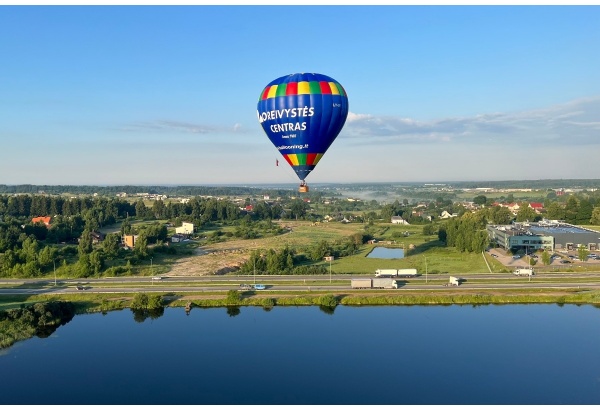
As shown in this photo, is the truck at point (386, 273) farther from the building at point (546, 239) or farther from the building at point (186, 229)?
the building at point (186, 229)

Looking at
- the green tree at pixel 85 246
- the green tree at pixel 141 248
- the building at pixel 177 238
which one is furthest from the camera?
the building at pixel 177 238

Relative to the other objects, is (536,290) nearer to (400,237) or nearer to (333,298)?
(333,298)

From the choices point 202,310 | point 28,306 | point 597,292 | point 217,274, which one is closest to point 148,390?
point 202,310

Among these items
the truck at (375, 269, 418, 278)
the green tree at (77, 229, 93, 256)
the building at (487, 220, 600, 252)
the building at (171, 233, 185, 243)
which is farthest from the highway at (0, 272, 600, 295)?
the building at (171, 233, 185, 243)

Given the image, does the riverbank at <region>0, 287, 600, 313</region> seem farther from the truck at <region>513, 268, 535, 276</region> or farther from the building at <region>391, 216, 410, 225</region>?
the building at <region>391, 216, 410, 225</region>

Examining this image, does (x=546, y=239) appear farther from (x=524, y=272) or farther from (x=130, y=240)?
(x=130, y=240)

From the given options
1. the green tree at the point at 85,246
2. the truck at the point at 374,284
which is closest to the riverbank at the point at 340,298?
the truck at the point at 374,284

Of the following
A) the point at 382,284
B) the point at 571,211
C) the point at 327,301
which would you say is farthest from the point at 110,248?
the point at 571,211

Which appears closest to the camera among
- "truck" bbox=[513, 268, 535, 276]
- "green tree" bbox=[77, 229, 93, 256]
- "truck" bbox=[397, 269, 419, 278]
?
"truck" bbox=[513, 268, 535, 276]
